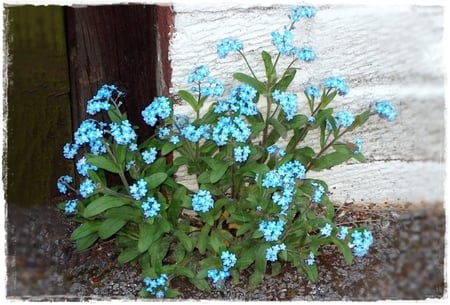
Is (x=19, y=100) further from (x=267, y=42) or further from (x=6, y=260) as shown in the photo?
(x=267, y=42)

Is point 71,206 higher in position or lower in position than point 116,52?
lower

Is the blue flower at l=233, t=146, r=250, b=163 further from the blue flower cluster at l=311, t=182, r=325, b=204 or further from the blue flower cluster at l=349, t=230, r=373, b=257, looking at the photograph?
the blue flower cluster at l=349, t=230, r=373, b=257

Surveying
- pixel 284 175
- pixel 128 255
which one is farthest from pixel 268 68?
pixel 128 255

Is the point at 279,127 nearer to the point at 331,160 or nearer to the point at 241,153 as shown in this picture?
the point at 241,153

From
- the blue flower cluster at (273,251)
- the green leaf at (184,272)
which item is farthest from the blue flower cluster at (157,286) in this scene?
the blue flower cluster at (273,251)

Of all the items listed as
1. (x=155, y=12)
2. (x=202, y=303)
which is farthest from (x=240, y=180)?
(x=155, y=12)

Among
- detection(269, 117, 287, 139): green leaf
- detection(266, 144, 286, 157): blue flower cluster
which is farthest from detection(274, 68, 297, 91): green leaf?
detection(266, 144, 286, 157): blue flower cluster
